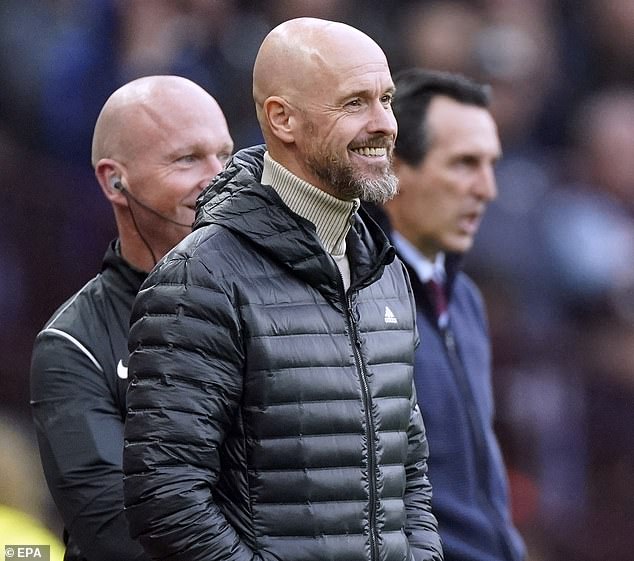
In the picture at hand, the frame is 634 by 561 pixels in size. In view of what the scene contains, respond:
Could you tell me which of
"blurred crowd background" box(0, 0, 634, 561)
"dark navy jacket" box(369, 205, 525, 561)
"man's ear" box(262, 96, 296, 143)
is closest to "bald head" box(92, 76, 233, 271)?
"man's ear" box(262, 96, 296, 143)

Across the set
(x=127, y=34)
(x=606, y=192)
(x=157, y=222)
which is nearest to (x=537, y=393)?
(x=606, y=192)

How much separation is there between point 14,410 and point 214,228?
348 cm

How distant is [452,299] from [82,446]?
1.66 metres

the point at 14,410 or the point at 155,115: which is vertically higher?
the point at 155,115

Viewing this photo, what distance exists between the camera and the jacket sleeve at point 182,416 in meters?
2.56

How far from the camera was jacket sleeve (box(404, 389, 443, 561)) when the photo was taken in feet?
9.70

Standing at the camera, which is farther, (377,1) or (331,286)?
(377,1)

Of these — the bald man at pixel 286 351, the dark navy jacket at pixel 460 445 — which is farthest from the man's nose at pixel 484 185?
the bald man at pixel 286 351

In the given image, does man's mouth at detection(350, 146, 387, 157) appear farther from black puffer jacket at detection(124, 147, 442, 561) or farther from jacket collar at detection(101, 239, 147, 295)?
jacket collar at detection(101, 239, 147, 295)

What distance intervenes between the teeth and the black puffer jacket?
0.18 metres

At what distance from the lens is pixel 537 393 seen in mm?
6531

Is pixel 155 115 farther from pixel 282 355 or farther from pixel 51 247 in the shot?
pixel 51 247

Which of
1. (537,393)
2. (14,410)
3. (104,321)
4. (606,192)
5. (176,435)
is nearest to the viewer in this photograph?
(176,435)

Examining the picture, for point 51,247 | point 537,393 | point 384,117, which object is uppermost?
point 384,117
